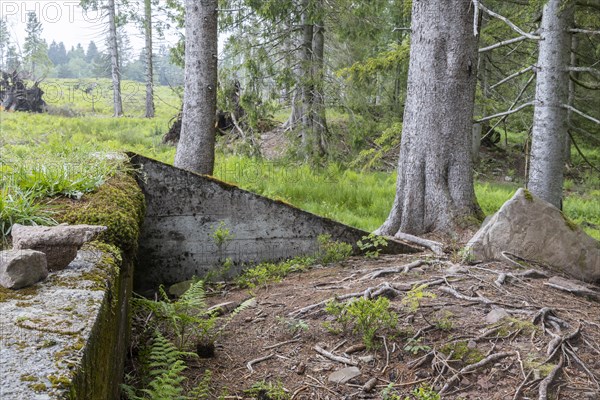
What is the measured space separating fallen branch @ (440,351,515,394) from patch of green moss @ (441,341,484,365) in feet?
0.15

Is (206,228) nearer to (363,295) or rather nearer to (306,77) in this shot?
(363,295)

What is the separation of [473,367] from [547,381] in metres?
0.40

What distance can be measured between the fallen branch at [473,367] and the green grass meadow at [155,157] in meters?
2.52

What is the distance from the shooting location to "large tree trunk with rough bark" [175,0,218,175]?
8680 millimetres

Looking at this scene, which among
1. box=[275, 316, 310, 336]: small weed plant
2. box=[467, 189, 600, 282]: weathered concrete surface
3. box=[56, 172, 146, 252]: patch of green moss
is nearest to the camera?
box=[56, 172, 146, 252]: patch of green moss

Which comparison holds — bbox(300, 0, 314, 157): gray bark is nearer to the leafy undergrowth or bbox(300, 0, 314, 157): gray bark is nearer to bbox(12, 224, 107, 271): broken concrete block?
the leafy undergrowth

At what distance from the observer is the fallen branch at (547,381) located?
296 cm

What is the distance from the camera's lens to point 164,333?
416 cm

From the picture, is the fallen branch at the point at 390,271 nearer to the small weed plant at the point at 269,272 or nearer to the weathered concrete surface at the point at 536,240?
the weathered concrete surface at the point at 536,240

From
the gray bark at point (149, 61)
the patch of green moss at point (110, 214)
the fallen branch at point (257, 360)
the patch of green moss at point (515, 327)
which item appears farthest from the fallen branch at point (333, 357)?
the gray bark at point (149, 61)

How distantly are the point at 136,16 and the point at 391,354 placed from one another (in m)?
29.8

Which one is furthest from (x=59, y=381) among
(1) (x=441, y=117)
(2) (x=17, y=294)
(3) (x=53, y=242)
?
(1) (x=441, y=117)

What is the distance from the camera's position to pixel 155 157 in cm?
1214

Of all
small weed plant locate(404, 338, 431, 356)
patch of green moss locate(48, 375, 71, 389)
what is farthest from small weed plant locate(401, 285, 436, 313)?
patch of green moss locate(48, 375, 71, 389)
